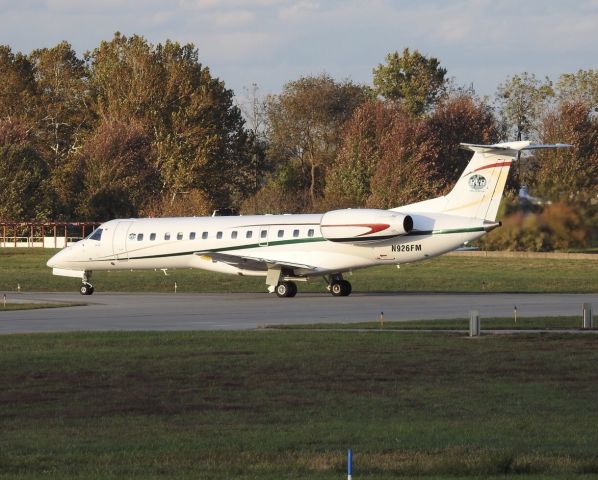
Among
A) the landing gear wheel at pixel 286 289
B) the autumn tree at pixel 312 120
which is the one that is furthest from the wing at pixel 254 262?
the autumn tree at pixel 312 120

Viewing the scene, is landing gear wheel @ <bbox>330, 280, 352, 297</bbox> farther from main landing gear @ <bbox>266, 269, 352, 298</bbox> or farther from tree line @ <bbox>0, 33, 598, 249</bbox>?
tree line @ <bbox>0, 33, 598, 249</bbox>

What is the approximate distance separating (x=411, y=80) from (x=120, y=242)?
244ft

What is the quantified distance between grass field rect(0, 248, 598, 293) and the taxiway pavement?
4512 millimetres

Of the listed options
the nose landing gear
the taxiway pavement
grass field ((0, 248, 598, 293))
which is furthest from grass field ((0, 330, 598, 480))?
grass field ((0, 248, 598, 293))

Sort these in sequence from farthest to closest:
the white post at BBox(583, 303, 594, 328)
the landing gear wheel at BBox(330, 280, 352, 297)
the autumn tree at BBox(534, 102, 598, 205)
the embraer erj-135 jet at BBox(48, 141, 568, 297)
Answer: the autumn tree at BBox(534, 102, 598, 205) < the landing gear wheel at BBox(330, 280, 352, 297) < the embraer erj-135 jet at BBox(48, 141, 568, 297) < the white post at BBox(583, 303, 594, 328)

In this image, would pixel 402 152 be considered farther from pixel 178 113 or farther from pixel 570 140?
pixel 178 113

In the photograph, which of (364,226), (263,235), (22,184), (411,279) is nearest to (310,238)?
(263,235)

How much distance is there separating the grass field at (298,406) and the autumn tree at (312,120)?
90.0 metres

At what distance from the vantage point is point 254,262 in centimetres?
4316

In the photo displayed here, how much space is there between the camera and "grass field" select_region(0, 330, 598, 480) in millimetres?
13859

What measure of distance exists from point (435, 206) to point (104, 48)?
275ft

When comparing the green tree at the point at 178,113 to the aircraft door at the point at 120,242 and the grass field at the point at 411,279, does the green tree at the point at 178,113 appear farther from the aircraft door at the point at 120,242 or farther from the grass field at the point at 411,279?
the aircraft door at the point at 120,242

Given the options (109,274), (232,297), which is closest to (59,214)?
(109,274)

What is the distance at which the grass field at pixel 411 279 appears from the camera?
50.3 metres
